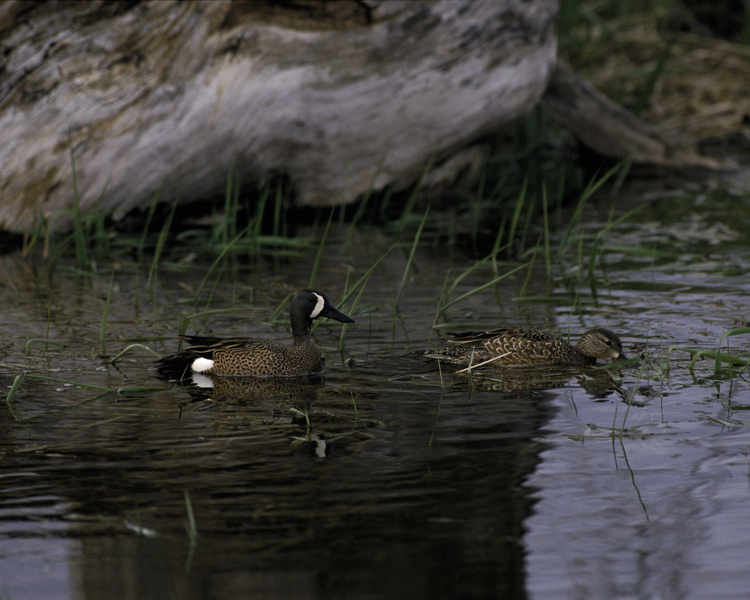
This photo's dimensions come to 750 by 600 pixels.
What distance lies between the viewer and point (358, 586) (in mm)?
3680

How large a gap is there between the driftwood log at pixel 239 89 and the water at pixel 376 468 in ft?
7.57

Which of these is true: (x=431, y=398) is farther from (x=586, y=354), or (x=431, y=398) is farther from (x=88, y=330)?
(x=88, y=330)

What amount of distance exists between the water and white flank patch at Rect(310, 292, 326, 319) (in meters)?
0.33

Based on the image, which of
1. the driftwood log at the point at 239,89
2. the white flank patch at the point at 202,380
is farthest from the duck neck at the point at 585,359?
the driftwood log at the point at 239,89

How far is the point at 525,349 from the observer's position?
6492 millimetres

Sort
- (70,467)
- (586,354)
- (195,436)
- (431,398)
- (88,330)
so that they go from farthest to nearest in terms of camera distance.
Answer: (88,330), (586,354), (431,398), (195,436), (70,467)

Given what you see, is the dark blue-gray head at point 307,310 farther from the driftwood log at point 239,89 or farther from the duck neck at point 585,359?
the driftwood log at point 239,89

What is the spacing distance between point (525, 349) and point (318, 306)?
132 cm

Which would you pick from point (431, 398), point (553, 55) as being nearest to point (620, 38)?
point (553, 55)

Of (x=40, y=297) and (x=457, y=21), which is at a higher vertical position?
(x=457, y=21)

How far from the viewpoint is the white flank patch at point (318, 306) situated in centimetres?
661

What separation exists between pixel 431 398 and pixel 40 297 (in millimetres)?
3779

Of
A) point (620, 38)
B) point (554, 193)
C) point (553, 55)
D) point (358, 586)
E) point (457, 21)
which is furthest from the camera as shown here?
point (620, 38)

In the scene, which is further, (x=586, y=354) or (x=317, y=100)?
(x=317, y=100)
